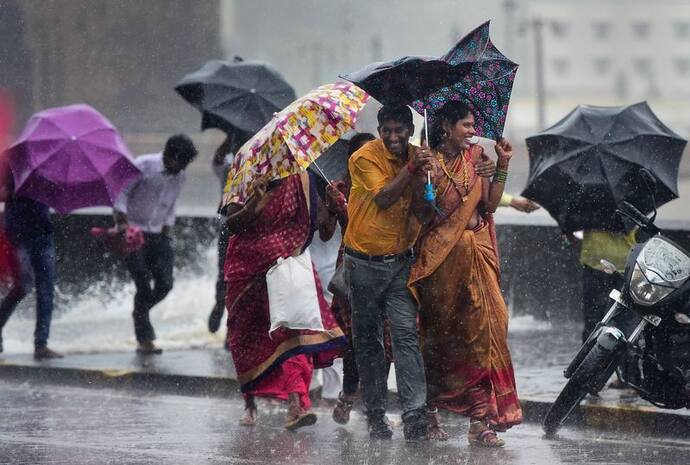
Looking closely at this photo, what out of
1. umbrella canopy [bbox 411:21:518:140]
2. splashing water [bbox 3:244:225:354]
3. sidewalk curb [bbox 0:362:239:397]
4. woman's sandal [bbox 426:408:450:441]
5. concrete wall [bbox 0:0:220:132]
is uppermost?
umbrella canopy [bbox 411:21:518:140]

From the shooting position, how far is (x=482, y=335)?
22.3 feet

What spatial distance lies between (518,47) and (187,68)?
19.7 meters

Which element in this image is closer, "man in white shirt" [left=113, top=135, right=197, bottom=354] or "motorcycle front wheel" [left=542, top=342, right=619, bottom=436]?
"motorcycle front wheel" [left=542, top=342, right=619, bottom=436]

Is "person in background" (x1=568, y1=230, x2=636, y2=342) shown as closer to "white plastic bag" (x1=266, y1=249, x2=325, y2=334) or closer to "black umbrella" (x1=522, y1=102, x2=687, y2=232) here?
"black umbrella" (x1=522, y1=102, x2=687, y2=232)

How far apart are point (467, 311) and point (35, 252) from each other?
A: 4155 mm

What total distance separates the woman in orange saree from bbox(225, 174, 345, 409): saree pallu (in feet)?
2.47

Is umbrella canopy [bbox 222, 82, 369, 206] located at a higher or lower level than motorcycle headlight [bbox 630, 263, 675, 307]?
higher

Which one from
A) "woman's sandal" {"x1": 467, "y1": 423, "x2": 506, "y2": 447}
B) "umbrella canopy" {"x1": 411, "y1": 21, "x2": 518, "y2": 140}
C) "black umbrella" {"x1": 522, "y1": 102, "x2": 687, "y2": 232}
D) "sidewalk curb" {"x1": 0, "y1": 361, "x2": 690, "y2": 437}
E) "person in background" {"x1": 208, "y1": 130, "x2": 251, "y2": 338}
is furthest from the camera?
"person in background" {"x1": 208, "y1": 130, "x2": 251, "y2": 338}

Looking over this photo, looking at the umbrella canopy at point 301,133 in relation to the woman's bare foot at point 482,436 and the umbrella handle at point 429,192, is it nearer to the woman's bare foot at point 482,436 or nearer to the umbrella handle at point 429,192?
the umbrella handle at point 429,192

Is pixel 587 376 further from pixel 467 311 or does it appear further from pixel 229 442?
pixel 229 442

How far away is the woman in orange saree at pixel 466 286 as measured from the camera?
22.1 ft

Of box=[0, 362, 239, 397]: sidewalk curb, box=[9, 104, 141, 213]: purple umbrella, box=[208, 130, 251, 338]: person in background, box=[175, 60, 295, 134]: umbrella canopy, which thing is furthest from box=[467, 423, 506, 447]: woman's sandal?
box=[9, 104, 141, 213]: purple umbrella

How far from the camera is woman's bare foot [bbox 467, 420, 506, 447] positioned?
679 cm

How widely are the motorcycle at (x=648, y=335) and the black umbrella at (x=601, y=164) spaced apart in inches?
35.6
